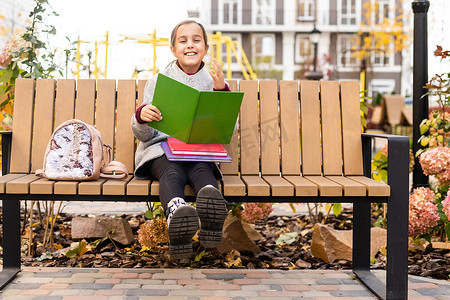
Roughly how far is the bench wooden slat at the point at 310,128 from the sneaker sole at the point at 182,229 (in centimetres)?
97

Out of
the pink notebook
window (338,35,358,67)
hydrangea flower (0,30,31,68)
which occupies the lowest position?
the pink notebook

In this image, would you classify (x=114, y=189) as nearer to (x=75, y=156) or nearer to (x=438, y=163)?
(x=75, y=156)

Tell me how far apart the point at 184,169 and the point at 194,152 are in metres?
0.10

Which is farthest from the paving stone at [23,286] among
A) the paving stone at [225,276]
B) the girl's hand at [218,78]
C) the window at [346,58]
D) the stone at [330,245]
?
the window at [346,58]

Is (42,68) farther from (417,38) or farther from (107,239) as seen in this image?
(417,38)

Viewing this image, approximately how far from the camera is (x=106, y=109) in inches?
119

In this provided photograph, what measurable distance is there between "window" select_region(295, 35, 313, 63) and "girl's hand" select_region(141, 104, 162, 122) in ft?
117

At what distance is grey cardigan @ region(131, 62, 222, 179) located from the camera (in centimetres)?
266

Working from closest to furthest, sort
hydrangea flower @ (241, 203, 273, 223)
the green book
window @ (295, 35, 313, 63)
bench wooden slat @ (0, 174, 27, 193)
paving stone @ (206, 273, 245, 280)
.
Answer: the green book, bench wooden slat @ (0, 174, 27, 193), paving stone @ (206, 273, 245, 280), hydrangea flower @ (241, 203, 273, 223), window @ (295, 35, 313, 63)

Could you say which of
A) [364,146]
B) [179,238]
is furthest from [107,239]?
[364,146]

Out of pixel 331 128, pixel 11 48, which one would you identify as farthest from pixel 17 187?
pixel 331 128

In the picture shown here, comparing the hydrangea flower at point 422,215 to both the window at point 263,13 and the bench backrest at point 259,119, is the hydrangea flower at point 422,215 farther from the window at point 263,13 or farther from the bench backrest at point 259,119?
the window at point 263,13

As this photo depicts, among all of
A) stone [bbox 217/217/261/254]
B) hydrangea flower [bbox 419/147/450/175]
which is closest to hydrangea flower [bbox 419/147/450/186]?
hydrangea flower [bbox 419/147/450/175]

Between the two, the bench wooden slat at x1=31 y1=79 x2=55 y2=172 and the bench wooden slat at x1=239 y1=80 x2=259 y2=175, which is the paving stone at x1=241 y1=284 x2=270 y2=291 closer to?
the bench wooden slat at x1=239 y1=80 x2=259 y2=175
